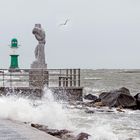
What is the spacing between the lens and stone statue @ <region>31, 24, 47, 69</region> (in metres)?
29.0

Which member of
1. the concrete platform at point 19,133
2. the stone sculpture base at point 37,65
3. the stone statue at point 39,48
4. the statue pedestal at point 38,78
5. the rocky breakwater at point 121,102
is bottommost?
the rocky breakwater at point 121,102

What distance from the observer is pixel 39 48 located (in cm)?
2933

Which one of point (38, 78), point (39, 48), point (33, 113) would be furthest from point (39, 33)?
point (33, 113)

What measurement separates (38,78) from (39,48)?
7.59 ft

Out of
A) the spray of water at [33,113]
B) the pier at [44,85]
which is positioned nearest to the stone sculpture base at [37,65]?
the pier at [44,85]

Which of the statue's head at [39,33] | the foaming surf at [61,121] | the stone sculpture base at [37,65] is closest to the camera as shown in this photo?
the foaming surf at [61,121]

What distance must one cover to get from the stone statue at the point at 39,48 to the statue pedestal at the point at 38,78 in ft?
3.45

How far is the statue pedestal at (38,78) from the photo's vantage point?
27.3 meters

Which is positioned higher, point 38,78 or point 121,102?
point 38,78

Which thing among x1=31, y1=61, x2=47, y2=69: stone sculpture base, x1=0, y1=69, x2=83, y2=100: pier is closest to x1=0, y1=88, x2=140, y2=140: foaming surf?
x1=0, y1=69, x2=83, y2=100: pier

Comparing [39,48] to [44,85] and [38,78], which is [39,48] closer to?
[38,78]

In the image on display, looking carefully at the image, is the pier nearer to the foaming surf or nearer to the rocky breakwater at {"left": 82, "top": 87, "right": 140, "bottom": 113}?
the rocky breakwater at {"left": 82, "top": 87, "right": 140, "bottom": 113}

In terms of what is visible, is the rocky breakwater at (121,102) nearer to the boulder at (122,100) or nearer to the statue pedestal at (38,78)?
the boulder at (122,100)

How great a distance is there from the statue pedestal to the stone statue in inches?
41.4
